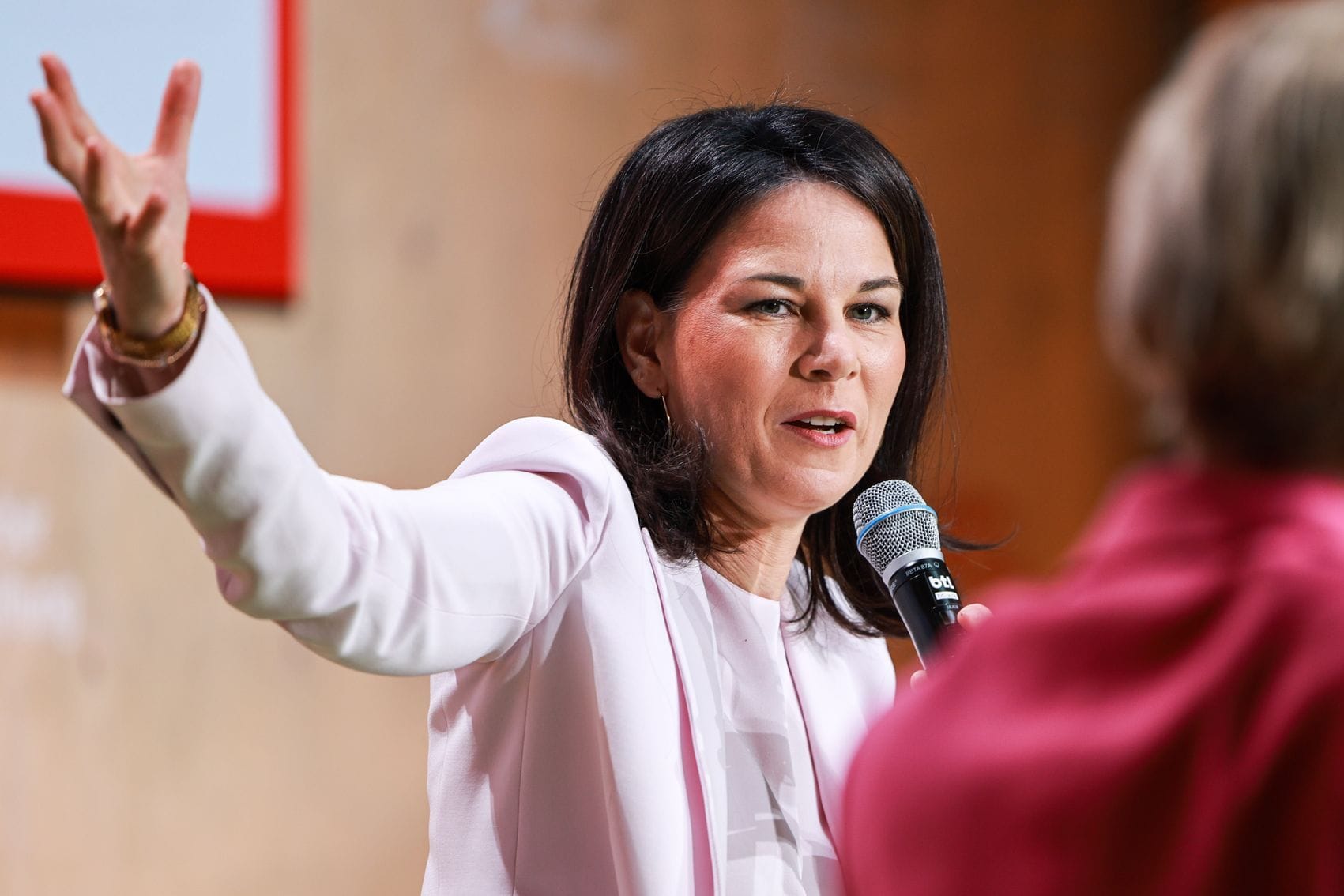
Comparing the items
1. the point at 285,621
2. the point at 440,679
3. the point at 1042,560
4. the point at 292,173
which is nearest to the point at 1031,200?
the point at 1042,560

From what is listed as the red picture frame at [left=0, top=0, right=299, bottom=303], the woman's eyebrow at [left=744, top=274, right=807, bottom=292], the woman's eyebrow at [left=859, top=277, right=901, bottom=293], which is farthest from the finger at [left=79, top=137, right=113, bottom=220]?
the red picture frame at [left=0, top=0, right=299, bottom=303]

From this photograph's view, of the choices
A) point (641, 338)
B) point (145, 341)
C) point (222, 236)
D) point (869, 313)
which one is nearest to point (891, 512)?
point (869, 313)

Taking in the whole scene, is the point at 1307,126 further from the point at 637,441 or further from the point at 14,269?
the point at 14,269

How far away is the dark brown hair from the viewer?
1624 mm

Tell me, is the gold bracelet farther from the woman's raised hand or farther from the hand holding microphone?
the hand holding microphone

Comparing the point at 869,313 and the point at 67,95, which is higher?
the point at 67,95

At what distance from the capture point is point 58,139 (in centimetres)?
92

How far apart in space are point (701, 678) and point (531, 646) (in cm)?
21

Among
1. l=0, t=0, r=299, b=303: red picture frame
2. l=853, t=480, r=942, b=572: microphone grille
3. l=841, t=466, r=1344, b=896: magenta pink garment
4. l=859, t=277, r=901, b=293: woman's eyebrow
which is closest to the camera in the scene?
l=841, t=466, r=1344, b=896: magenta pink garment

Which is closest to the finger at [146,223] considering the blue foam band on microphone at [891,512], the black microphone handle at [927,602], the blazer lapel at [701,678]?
the blazer lapel at [701,678]

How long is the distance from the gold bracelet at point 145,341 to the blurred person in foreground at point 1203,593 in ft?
1.79

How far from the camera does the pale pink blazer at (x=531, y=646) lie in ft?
3.59

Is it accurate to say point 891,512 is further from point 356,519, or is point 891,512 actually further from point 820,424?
point 356,519

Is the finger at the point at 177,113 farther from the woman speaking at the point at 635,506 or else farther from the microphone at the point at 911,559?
the microphone at the point at 911,559
